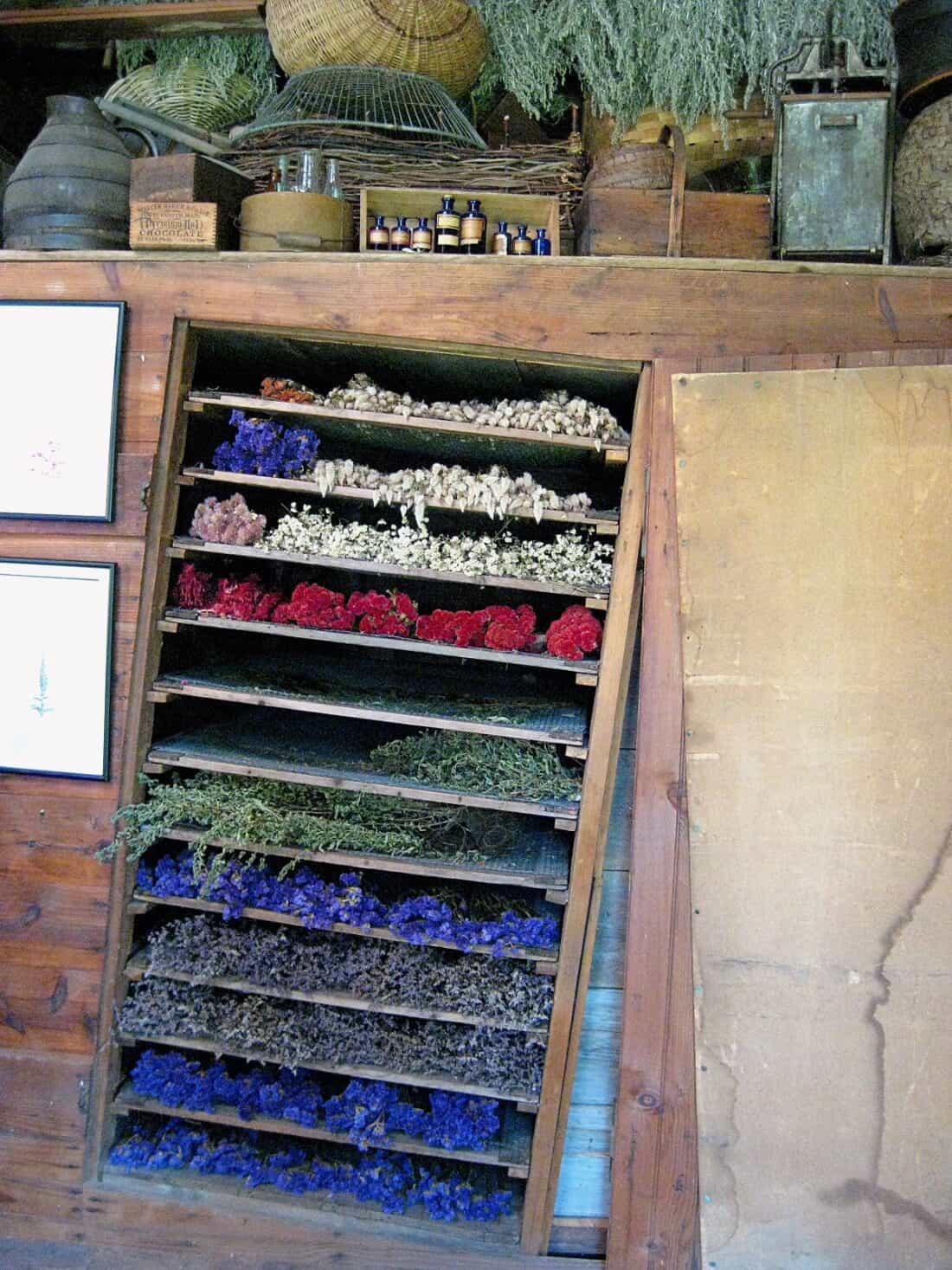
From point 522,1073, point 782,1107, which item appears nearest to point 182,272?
point 522,1073

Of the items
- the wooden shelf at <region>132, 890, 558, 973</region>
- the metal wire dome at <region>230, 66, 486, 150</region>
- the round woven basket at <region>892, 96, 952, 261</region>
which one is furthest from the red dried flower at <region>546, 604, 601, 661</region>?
the metal wire dome at <region>230, 66, 486, 150</region>

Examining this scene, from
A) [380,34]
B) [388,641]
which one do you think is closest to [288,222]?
[380,34]

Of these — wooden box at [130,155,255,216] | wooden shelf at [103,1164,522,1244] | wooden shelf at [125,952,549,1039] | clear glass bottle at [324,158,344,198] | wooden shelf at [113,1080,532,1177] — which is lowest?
wooden shelf at [103,1164,522,1244]

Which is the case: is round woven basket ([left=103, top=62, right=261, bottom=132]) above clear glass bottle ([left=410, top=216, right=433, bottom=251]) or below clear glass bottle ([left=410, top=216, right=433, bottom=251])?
above

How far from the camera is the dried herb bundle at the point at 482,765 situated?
2.76 m

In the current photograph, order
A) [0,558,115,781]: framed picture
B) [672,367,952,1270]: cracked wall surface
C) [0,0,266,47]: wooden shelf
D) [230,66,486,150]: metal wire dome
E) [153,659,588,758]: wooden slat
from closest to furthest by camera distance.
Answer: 1. [672,367,952,1270]: cracked wall surface
2. [153,659,588,758]: wooden slat
3. [0,558,115,781]: framed picture
4. [230,66,486,150]: metal wire dome
5. [0,0,266,47]: wooden shelf

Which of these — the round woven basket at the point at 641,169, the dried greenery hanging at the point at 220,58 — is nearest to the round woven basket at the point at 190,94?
the dried greenery hanging at the point at 220,58

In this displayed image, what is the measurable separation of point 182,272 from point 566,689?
1708 mm

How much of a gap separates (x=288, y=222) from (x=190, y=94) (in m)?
0.98

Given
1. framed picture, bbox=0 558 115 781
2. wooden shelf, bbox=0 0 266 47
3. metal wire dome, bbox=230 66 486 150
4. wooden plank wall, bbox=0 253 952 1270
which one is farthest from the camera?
wooden shelf, bbox=0 0 266 47

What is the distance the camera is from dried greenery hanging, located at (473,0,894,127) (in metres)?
2.98

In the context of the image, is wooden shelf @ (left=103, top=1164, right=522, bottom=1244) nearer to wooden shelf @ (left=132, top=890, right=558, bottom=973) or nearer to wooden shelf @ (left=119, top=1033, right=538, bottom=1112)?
wooden shelf @ (left=119, top=1033, right=538, bottom=1112)

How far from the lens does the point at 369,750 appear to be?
3.18 m

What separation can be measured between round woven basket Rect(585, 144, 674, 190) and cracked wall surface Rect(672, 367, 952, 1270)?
92 centimetres
